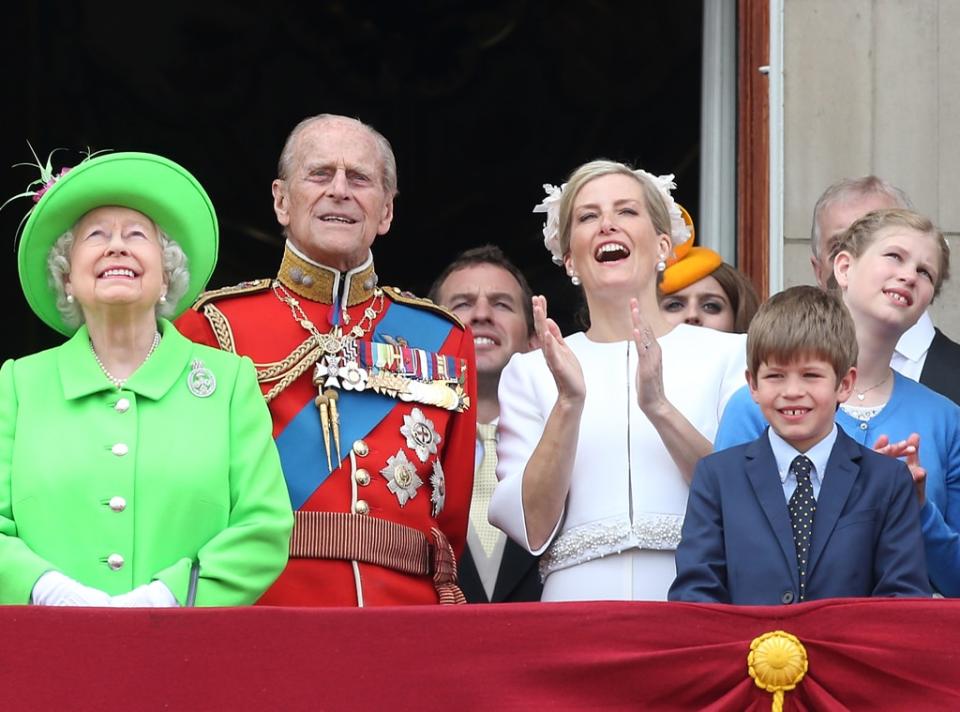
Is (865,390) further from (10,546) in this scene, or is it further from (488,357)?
(10,546)

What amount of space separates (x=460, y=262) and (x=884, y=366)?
1.56 m

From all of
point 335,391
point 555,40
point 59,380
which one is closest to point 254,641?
point 59,380

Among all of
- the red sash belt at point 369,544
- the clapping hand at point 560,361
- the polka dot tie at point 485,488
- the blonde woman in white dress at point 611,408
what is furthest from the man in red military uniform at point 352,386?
the polka dot tie at point 485,488

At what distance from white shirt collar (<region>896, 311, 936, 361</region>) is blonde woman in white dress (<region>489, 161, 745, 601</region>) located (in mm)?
569

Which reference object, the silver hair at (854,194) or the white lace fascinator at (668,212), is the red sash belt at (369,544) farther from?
the silver hair at (854,194)

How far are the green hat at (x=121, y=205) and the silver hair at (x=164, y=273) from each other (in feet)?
0.04

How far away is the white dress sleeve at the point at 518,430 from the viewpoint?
14.5 ft

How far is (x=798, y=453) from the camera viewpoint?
3.89 m

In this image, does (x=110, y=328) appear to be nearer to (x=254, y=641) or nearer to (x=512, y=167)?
(x=254, y=641)

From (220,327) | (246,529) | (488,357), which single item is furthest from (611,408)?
(246,529)

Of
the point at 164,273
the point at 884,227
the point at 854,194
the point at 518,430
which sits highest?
the point at 854,194

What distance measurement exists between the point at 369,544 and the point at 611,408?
0.63 metres

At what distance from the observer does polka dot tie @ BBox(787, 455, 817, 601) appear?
3.76 m

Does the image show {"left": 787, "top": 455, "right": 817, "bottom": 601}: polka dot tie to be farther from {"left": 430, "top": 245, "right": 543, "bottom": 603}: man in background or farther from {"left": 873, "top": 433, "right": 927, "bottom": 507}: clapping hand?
{"left": 430, "top": 245, "right": 543, "bottom": 603}: man in background
